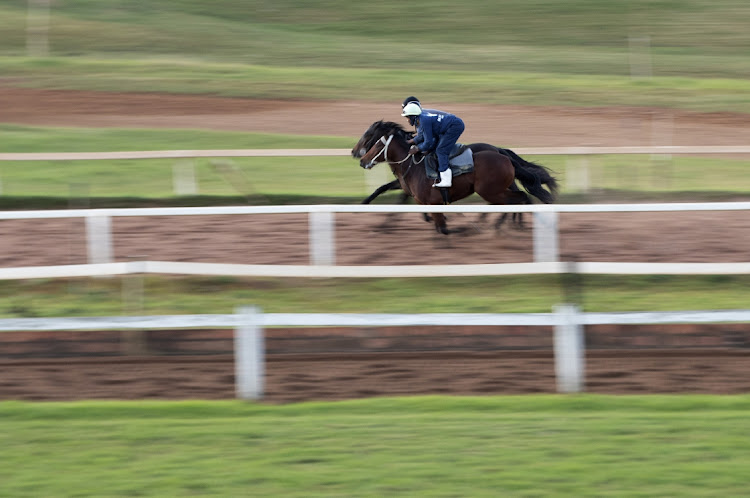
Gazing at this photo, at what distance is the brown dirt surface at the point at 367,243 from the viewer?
20.4 ft

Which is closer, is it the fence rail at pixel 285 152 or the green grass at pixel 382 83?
the fence rail at pixel 285 152

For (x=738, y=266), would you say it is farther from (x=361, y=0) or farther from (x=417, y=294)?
(x=361, y=0)

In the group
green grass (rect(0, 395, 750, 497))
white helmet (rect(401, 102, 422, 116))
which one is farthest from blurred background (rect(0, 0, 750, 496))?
white helmet (rect(401, 102, 422, 116))

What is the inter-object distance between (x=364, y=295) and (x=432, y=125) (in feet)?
7.66

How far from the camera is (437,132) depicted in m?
10.0

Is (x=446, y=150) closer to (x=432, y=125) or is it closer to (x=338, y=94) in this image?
(x=432, y=125)

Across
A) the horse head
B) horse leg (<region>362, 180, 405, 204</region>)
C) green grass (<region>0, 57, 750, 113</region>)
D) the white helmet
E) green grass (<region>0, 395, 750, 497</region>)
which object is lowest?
green grass (<region>0, 395, 750, 497</region>)

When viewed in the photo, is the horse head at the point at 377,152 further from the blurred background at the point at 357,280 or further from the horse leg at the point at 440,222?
the horse leg at the point at 440,222

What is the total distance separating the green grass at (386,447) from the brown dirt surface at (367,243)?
473mm

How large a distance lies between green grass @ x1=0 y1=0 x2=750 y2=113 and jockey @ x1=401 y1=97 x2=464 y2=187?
9.43 metres

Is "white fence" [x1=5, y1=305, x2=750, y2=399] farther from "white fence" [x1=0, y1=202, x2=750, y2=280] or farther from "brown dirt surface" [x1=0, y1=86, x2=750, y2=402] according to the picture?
"white fence" [x1=0, y1=202, x2=750, y2=280]

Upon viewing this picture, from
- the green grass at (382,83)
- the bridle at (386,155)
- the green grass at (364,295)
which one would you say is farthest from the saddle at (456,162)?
the green grass at (382,83)

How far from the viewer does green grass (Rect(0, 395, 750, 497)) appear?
4.43 metres

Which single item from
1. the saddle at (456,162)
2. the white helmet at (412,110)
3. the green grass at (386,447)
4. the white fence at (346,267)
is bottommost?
the green grass at (386,447)
